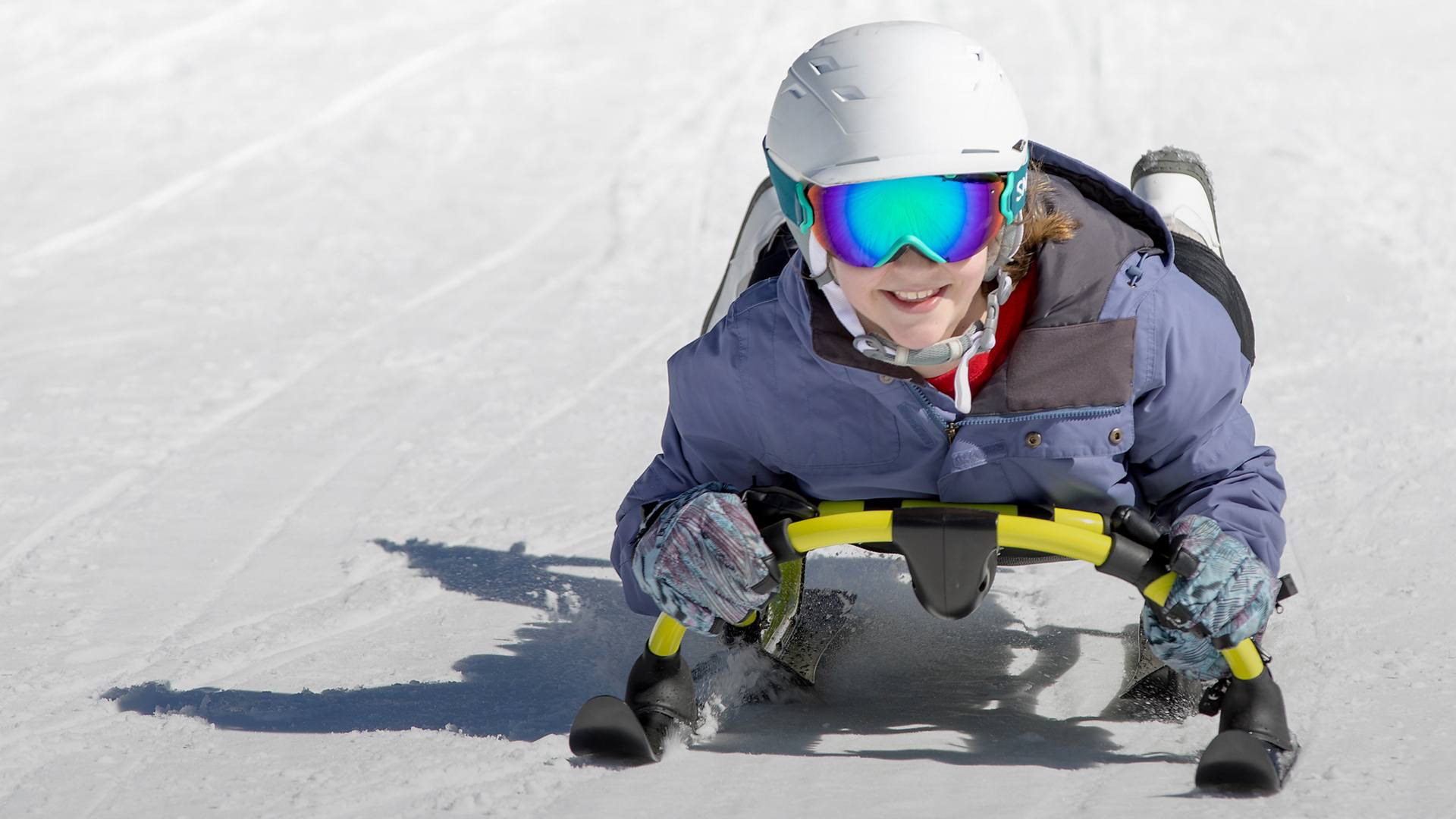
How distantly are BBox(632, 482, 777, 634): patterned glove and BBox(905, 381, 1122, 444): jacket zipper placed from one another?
Answer: 37cm

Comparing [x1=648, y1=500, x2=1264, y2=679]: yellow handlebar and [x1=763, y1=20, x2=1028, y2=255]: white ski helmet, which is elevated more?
[x1=763, y1=20, x2=1028, y2=255]: white ski helmet

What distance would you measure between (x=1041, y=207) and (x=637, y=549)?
0.95 meters

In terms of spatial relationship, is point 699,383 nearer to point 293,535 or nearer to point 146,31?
point 293,535

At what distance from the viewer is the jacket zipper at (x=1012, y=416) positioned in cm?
252

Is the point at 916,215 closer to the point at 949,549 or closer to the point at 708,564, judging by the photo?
the point at 949,549

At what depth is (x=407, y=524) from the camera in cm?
409

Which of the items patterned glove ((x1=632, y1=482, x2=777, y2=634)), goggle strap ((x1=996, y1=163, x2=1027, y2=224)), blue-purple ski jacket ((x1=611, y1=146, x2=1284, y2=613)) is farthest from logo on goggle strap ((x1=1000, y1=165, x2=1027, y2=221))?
patterned glove ((x1=632, y1=482, x2=777, y2=634))

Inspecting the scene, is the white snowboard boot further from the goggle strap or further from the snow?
the goggle strap

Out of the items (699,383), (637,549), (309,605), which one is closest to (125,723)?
(309,605)

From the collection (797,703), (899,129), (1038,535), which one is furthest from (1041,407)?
(797,703)

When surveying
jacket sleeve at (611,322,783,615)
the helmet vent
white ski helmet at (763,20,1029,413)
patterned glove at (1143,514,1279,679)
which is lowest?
patterned glove at (1143,514,1279,679)

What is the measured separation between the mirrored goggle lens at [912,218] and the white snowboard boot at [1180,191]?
1220mm

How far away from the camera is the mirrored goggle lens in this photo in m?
2.40

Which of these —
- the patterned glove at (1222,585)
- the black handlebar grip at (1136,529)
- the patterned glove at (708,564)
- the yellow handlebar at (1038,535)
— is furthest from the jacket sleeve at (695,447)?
the patterned glove at (1222,585)
